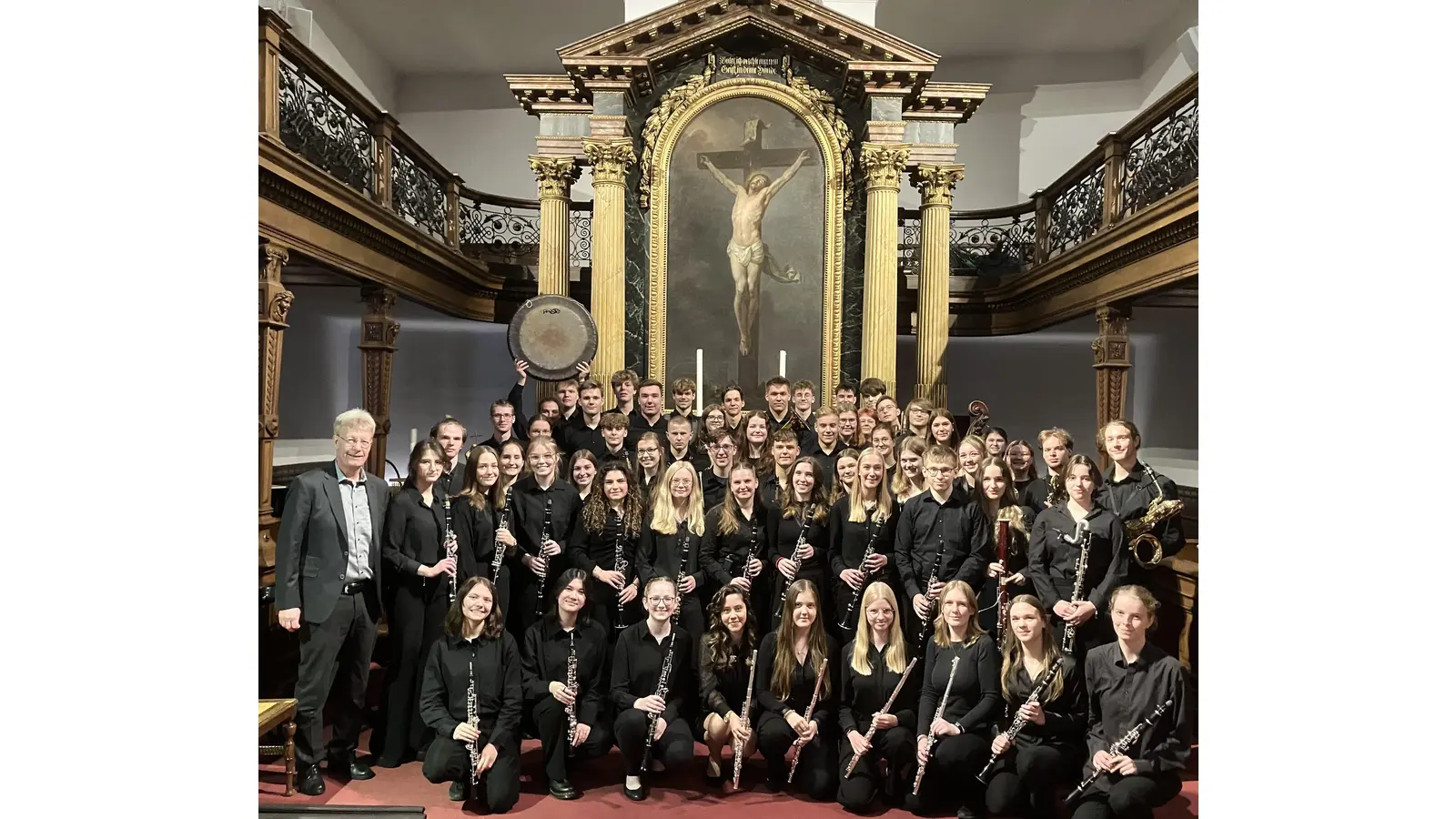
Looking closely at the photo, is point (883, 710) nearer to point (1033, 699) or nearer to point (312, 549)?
point (1033, 699)

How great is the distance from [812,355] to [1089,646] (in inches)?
135

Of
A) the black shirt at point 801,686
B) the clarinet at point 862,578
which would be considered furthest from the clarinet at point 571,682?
the clarinet at point 862,578

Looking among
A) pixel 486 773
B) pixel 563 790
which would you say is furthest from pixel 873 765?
pixel 486 773

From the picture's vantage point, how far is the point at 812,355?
6.65 m

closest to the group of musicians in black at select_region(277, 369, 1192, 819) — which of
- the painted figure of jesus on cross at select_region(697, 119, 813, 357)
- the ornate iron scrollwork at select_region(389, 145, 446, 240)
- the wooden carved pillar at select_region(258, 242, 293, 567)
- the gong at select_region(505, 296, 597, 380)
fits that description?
the gong at select_region(505, 296, 597, 380)

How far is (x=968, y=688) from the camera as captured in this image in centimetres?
348

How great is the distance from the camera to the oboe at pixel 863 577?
394 cm

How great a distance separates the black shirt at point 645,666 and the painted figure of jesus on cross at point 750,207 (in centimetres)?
325

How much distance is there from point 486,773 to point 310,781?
32.0 inches

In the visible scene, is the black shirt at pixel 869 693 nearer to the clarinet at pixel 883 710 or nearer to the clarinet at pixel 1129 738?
the clarinet at pixel 883 710

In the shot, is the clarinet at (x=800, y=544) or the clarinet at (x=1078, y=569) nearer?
the clarinet at (x=1078, y=569)

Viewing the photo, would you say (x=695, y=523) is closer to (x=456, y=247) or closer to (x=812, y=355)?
(x=812, y=355)

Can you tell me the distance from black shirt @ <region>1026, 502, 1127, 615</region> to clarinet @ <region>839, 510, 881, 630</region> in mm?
706
